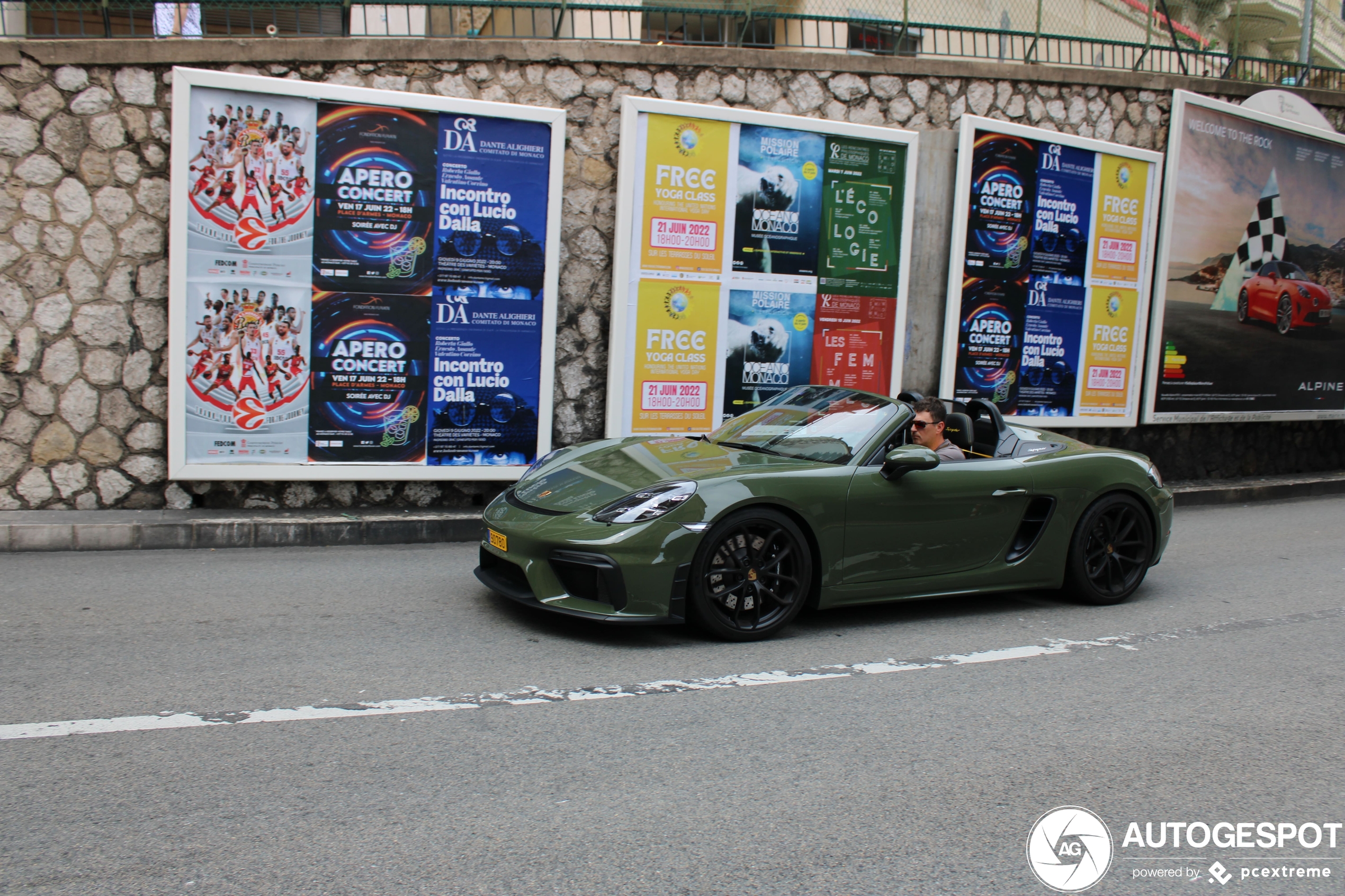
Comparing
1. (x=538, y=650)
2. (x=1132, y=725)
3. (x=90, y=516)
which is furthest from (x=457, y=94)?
(x=1132, y=725)

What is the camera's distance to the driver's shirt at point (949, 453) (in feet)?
19.0

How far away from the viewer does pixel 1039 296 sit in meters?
10.9

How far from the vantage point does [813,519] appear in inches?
204

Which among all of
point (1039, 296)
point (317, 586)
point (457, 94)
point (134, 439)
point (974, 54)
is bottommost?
point (317, 586)

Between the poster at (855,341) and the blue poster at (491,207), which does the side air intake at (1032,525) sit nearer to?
the poster at (855,341)

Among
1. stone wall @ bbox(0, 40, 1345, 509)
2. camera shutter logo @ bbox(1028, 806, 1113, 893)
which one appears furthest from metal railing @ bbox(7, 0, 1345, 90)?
camera shutter logo @ bbox(1028, 806, 1113, 893)

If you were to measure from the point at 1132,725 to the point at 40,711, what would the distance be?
4308 millimetres

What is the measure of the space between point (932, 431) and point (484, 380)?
4086 mm

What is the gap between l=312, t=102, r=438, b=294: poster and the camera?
7824 mm

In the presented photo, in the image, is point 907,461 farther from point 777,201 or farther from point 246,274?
point 246,274

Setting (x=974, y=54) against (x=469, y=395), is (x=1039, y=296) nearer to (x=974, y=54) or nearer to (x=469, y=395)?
(x=974, y=54)

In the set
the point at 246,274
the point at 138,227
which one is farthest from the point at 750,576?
the point at 138,227

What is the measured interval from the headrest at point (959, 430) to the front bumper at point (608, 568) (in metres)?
2.11

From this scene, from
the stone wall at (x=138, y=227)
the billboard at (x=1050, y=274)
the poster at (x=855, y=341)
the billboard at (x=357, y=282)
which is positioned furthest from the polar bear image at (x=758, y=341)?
the billboard at (x=1050, y=274)
